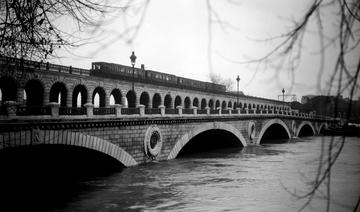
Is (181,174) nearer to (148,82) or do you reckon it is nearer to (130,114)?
(130,114)

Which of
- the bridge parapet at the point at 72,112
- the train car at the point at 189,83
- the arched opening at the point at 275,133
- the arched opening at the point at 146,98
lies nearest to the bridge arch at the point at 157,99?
the arched opening at the point at 146,98

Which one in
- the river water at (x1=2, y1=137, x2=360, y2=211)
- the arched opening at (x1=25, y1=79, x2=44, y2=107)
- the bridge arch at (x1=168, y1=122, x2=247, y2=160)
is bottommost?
the river water at (x1=2, y1=137, x2=360, y2=211)

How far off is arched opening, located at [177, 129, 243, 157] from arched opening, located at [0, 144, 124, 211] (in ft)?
50.2

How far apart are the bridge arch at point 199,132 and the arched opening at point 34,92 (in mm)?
10946

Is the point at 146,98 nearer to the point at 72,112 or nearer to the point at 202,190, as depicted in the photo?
the point at 72,112

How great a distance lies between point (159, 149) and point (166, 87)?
46.2ft

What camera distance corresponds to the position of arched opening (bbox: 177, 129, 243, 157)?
35.9 meters

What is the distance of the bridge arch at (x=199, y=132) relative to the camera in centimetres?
2565

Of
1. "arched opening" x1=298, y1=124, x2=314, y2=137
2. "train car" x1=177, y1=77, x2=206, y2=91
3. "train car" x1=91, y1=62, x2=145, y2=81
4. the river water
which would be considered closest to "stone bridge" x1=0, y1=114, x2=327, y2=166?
the river water

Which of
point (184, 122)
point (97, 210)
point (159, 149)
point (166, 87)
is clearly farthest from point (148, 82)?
point (97, 210)

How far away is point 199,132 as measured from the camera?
28.8 meters

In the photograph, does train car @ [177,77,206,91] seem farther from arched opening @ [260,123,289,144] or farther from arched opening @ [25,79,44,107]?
arched opening @ [25,79,44,107]

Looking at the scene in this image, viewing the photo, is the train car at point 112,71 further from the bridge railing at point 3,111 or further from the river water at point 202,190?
the bridge railing at point 3,111

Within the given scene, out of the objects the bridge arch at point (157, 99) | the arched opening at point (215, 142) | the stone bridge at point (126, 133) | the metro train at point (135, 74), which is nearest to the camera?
the stone bridge at point (126, 133)
